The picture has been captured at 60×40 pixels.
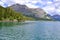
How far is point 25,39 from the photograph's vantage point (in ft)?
156

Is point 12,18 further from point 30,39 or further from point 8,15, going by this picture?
point 30,39

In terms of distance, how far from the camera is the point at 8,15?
648 ft

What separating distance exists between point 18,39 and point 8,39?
2821 millimetres

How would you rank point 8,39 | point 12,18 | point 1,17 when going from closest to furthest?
1. point 8,39
2. point 1,17
3. point 12,18

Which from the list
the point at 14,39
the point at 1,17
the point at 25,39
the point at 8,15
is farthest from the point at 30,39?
the point at 8,15

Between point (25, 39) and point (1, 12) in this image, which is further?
point (1, 12)

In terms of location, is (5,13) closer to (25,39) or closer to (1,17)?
(1,17)

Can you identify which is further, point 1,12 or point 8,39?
point 1,12

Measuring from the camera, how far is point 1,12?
645 feet

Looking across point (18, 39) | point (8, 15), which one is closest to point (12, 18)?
point (8, 15)

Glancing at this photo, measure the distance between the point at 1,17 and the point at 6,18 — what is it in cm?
857

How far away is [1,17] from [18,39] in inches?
5433

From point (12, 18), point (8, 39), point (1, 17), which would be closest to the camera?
point (8, 39)

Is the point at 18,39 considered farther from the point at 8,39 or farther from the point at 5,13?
the point at 5,13
